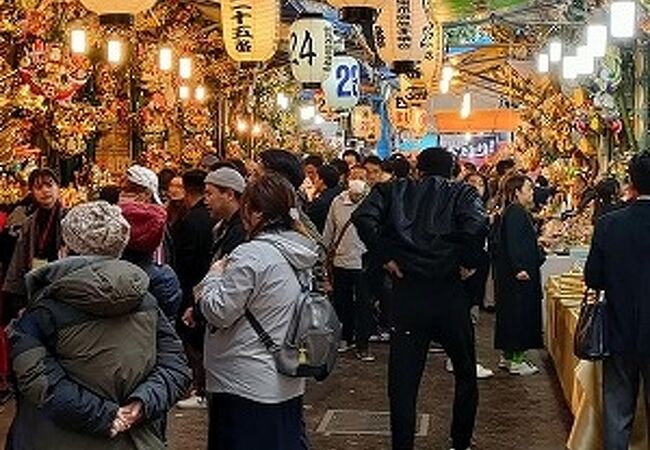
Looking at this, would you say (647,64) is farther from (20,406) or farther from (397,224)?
(20,406)

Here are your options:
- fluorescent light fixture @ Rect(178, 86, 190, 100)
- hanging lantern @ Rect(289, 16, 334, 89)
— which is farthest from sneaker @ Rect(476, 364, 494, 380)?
fluorescent light fixture @ Rect(178, 86, 190, 100)

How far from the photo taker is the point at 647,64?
19203mm

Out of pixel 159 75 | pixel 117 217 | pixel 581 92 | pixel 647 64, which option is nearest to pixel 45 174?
pixel 117 217

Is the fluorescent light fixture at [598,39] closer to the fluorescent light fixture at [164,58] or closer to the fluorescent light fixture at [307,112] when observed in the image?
the fluorescent light fixture at [164,58]

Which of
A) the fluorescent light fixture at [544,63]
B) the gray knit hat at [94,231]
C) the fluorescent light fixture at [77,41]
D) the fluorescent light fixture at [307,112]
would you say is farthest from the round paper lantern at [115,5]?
the fluorescent light fixture at [307,112]

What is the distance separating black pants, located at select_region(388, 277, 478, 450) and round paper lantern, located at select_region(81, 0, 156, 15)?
5043 millimetres

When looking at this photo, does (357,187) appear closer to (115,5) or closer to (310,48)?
(115,5)

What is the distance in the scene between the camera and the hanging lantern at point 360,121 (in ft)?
114

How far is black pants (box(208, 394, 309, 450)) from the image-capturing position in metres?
6.14

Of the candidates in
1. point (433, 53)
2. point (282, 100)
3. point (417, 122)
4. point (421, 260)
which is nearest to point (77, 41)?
point (433, 53)

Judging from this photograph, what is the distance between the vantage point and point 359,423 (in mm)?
9906

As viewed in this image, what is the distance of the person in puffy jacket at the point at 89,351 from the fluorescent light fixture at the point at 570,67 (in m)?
15.4

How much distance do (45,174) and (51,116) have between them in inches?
207

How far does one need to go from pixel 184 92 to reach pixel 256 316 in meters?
17.0
